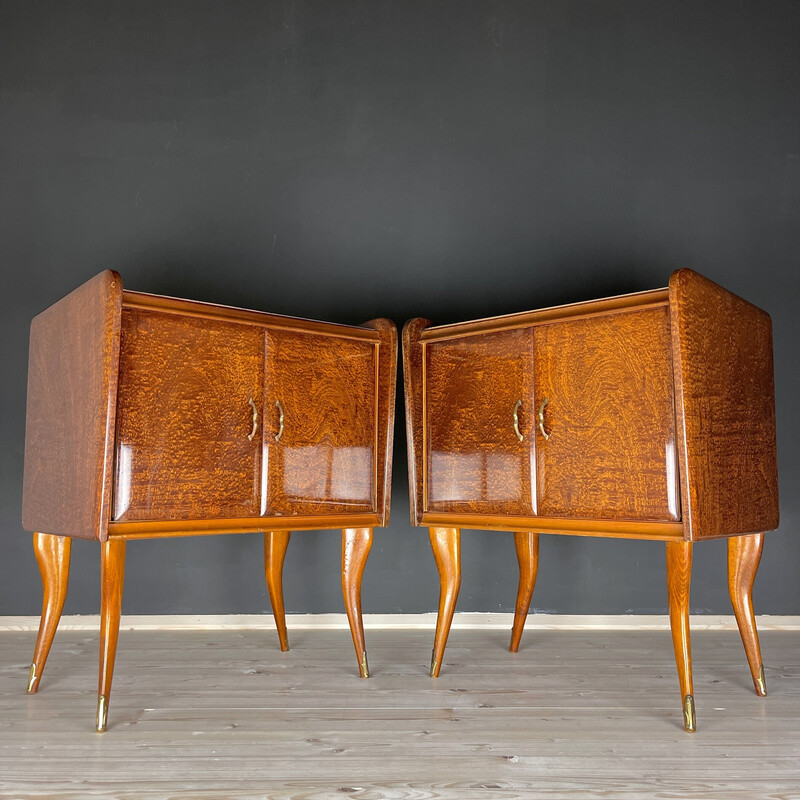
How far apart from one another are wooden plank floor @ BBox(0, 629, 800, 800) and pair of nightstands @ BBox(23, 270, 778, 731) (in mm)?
111

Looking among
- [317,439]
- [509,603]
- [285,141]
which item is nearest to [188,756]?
[317,439]

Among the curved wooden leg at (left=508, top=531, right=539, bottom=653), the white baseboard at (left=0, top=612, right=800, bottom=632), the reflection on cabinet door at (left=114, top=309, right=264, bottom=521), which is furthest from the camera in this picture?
the white baseboard at (left=0, top=612, right=800, bottom=632)

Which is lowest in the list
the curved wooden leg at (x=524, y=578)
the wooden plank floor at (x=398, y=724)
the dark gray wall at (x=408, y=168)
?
the wooden plank floor at (x=398, y=724)

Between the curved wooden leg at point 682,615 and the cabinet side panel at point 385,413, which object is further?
the cabinet side panel at point 385,413

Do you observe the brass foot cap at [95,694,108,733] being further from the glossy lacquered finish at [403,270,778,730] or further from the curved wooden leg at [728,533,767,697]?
the curved wooden leg at [728,533,767,697]

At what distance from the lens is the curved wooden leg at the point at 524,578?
2125mm

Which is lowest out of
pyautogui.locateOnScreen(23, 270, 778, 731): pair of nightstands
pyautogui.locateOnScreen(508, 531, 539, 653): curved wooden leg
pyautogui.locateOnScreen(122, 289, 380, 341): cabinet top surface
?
pyautogui.locateOnScreen(508, 531, 539, 653): curved wooden leg

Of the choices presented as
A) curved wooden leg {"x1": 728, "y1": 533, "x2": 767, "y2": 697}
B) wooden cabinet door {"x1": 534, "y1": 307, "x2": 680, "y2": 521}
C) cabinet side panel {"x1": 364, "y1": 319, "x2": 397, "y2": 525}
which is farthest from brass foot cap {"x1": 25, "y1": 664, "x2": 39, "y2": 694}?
curved wooden leg {"x1": 728, "y1": 533, "x2": 767, "y2": 697}

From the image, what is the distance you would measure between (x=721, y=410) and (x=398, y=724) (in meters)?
0.93

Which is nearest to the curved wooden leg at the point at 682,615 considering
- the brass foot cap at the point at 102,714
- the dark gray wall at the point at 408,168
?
the dark gray wall at the point at 408,168

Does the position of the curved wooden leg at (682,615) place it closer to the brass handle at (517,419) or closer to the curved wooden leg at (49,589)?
the brass handle at (517,419)

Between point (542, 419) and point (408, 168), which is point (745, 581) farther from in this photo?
point (408, 168)

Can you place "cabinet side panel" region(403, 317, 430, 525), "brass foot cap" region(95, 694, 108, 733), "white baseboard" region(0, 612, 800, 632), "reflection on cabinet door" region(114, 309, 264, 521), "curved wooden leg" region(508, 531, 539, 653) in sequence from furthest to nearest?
"white baseboard" region(0, 612, 800, 632)
"curved wooden leg" region(508, 531, 539, 653)
"cabinet side panel" region(403, 317, 430, 525)
"reflection on cabinet door" region(114, 309, 264, 521)
"brass foot cap" region(95, 694, 108, 733)

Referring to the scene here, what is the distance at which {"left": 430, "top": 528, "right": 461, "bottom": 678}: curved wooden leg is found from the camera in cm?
187
